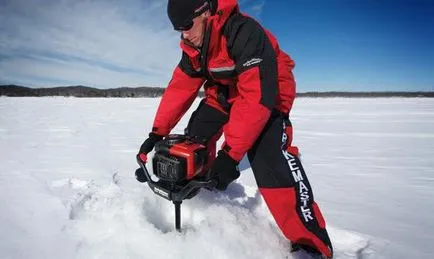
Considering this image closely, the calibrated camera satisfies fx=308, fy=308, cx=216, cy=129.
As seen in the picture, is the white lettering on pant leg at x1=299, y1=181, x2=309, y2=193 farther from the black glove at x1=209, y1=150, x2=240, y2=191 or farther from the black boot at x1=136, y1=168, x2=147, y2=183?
the black boot at x1=136, y1=168, x2=147, y2=183

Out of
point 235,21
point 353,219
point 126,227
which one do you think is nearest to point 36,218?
point 126,227

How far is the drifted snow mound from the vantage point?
1.67 m

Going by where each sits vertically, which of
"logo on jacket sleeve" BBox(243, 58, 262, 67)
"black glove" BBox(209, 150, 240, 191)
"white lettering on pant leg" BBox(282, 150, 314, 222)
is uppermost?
"logo on jacket sleeve" BBox(243, 58, 262, 67)

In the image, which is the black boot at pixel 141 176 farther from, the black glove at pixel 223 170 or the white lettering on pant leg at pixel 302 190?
the white lettering on pant leg at pixel 302 190

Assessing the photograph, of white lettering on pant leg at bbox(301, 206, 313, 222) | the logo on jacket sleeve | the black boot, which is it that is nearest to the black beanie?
the logo on jacket sleeve

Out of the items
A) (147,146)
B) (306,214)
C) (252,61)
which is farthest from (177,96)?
(306,214)

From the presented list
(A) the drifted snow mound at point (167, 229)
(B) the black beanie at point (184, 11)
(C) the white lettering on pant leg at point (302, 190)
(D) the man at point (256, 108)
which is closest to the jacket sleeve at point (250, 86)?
(D) the man at point (256, 108)

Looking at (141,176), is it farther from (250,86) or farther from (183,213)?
Answer: (250,86)

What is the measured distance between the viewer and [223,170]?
1.72 meters

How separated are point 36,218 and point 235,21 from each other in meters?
1.74

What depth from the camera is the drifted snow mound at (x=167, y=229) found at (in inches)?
65.9

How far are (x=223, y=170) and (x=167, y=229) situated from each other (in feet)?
2.45

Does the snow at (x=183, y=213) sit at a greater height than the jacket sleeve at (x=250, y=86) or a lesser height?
lesser

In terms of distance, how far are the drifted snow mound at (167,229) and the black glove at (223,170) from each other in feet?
1.05
